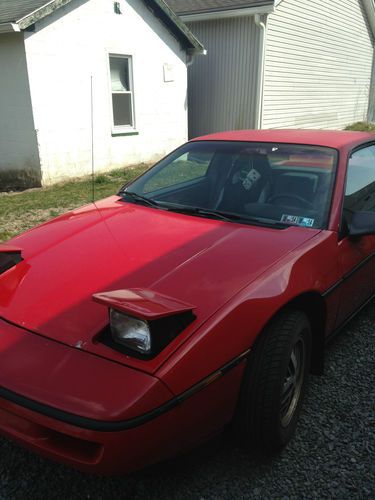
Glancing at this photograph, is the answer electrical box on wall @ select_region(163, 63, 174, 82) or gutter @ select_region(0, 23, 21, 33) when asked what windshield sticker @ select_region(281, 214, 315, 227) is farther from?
electrical box on wall @ select_region(163, 63, 174, 82)

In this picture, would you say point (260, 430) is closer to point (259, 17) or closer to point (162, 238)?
point (162, 238)

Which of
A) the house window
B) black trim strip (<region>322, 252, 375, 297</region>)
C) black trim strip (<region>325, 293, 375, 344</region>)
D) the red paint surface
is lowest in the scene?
black trim strip (<region>325, 293, 375, 344</region>)

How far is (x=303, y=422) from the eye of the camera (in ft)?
7.91

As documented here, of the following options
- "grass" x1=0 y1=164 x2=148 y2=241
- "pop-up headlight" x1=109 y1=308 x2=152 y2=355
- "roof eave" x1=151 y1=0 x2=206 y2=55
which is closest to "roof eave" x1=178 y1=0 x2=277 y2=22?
"roof eave" x1=151 y1=0 x2=206 y2=55

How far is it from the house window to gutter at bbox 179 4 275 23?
11.1ft

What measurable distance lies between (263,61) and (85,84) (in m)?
5.14

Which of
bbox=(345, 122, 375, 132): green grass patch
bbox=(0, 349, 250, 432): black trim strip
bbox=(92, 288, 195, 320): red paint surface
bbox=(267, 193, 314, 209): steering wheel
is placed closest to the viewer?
bbox=(0, 349, 250, 432): black trim strip

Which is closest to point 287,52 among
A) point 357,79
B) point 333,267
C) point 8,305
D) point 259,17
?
point 259,17

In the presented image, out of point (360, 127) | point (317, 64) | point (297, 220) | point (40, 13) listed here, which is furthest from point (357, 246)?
point (360, 127)

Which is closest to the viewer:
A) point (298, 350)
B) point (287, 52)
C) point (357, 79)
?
point (298, 350)

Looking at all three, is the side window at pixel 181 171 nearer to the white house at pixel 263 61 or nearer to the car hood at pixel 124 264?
the car hood at pixel 124 264

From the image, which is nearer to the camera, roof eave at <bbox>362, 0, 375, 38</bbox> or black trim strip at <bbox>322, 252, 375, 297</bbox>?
black trim strip at <bbox>322, 252, 375, 297</bbox>

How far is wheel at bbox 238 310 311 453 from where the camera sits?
194 centimetres

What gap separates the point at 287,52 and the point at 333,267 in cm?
1183
